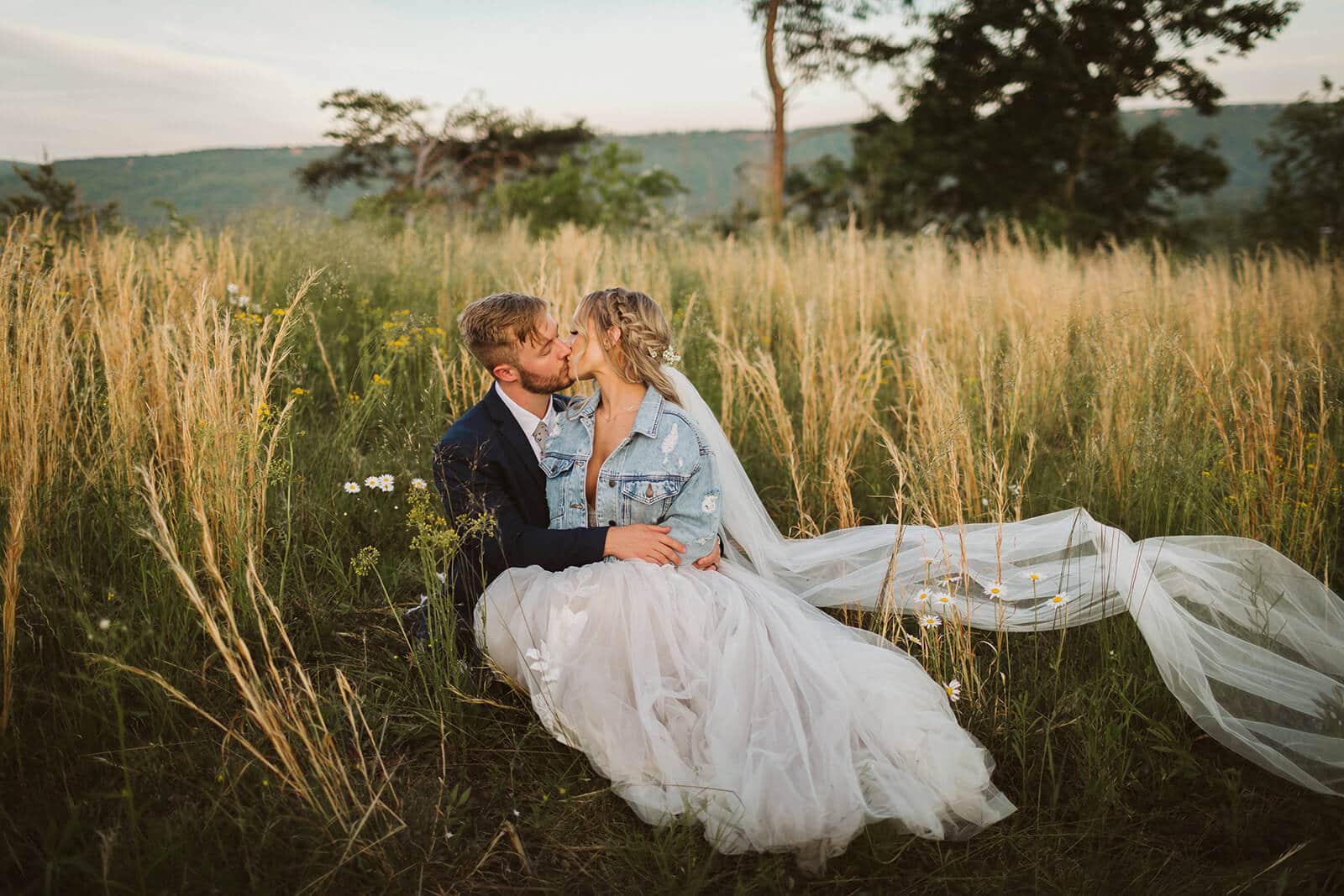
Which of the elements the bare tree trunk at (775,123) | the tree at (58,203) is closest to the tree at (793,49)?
the bare tree trunk at (775,123)

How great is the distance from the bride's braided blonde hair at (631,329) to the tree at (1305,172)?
18.5 metres

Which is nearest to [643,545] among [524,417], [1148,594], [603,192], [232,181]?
[524,417]

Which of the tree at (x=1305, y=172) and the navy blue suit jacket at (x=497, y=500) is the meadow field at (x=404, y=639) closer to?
the navy blue suit jacket at (x=497, y=500)

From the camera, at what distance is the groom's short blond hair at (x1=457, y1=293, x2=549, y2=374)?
102 inches

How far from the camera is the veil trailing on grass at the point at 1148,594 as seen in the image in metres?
2.17

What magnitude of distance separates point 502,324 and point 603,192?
9286 millimetres

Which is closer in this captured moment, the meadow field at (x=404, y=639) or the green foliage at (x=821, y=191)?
the meadow field at (x=404, y=639)

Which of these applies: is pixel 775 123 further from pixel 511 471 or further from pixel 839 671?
pixel 839 671

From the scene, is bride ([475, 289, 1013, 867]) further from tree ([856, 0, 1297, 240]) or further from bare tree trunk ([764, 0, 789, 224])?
tree ([856, 0, 1297, 240])

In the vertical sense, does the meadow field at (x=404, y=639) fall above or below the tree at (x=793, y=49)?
below

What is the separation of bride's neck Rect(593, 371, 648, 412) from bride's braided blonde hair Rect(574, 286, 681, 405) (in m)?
0.03

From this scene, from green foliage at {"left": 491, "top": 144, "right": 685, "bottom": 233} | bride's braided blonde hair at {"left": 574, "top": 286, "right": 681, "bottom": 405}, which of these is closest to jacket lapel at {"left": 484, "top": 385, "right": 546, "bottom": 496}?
bride's braided blonde hair at {"left": 574, "top": 286, "right": 681, "bottom": 405}

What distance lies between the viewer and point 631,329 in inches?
95.3

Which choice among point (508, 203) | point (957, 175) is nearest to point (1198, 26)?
point (957, 175)
